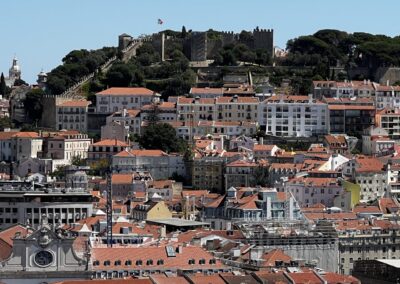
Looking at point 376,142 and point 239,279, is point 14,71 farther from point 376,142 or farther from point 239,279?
point 239,279

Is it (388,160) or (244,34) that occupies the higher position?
(244,34)

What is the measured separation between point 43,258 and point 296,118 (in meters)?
54.0

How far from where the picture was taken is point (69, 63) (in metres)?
123

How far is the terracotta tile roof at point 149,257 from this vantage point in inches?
2080

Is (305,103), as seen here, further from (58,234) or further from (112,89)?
(58,234)

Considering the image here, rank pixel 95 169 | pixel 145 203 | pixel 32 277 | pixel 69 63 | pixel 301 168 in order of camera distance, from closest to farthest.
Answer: pixel 32 277, pixel 145 203, pixel 301 168, pixel 95 169, pixel 69 63

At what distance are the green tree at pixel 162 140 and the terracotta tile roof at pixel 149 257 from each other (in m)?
45.6

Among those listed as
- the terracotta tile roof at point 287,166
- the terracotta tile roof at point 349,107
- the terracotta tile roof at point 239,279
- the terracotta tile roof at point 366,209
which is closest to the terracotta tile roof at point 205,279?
the terracotta tile roof at point 239,279

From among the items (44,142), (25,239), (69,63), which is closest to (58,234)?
(25,239)

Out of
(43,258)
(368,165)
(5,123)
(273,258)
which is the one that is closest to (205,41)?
(5,123)

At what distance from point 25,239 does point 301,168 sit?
41.4 m

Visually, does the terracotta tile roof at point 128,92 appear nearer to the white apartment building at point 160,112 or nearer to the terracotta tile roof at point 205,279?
the white apartment building at point 160,112

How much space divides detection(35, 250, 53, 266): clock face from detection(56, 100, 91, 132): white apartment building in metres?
57.9

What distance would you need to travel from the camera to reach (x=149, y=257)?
175 feet
